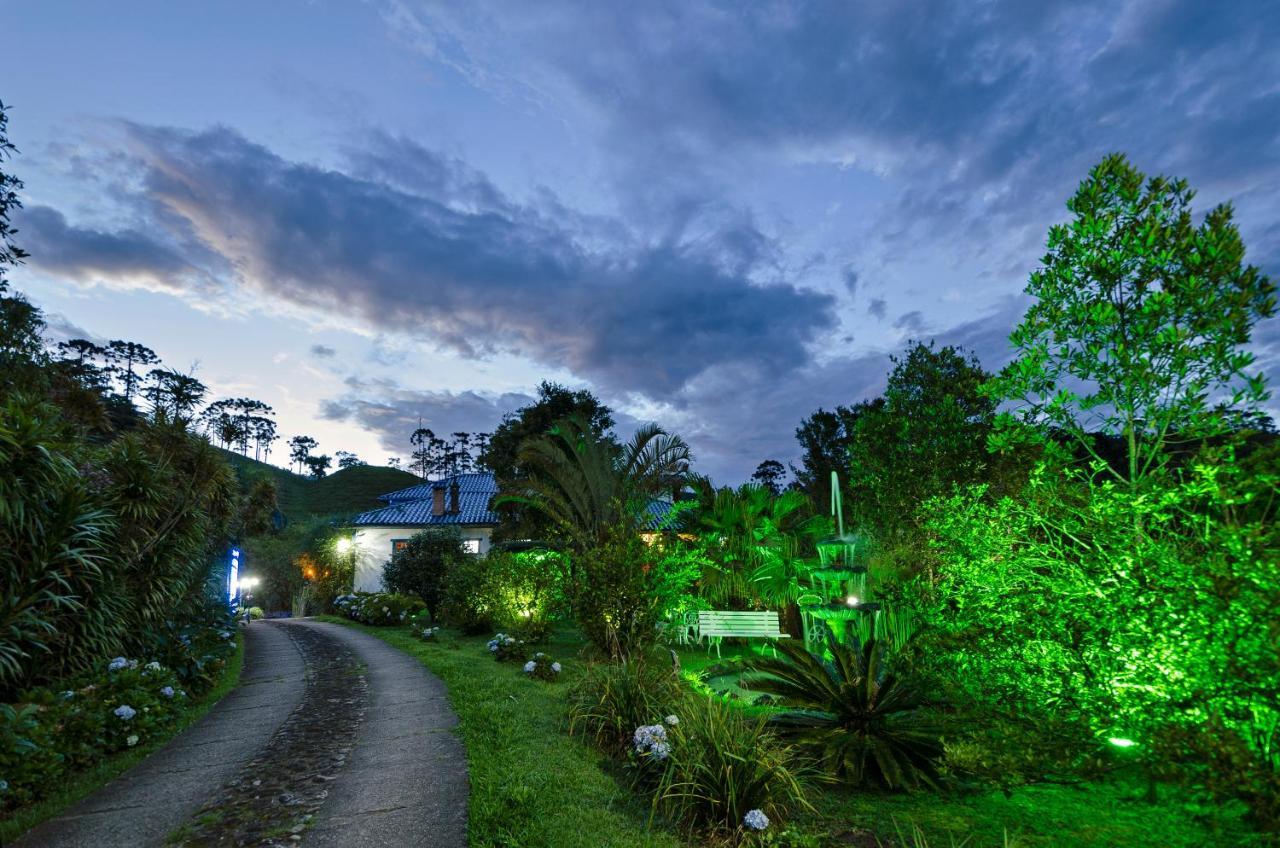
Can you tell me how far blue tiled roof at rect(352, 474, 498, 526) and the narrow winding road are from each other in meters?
18.5

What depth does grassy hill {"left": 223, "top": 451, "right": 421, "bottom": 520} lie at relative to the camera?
71.8 meters

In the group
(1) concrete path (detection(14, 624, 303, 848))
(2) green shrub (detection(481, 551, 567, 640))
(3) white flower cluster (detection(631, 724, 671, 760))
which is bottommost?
(1) concrete path (detection(14, 624, 303, 848))

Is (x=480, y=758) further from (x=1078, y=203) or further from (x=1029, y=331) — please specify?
(x=1078, y=203)

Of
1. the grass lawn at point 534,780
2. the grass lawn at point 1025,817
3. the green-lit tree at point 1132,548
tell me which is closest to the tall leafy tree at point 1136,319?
the green-lit tree at point 1132,548

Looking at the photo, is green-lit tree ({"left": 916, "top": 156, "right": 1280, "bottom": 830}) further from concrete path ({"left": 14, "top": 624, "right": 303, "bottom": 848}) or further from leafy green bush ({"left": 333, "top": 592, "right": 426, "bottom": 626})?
leafy green bush ({"left": 333, "top": 592, "right": 426, "bottom": 626})

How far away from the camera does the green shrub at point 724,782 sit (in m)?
3.83

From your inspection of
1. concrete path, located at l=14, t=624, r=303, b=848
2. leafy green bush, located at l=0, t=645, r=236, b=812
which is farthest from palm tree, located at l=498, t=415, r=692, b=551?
leafy green bush, located at l=0, t=645, r=236, b=812

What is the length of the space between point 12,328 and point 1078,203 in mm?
19378

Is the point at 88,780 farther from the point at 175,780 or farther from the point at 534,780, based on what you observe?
the point at 534,780

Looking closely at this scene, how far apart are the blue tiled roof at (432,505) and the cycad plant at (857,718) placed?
69.1 ft

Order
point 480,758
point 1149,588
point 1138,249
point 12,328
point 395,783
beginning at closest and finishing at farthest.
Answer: point 1149,588 → point 395,783 → point 480,758 → point 1138,249 → point 12,328

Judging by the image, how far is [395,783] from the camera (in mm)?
4352

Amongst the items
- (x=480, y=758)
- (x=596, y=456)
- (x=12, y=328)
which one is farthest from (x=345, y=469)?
(x=480, y=758)

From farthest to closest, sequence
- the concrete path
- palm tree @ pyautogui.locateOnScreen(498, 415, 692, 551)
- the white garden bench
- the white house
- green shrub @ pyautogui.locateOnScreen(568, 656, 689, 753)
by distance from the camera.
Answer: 1. the white house
2. palm tree @ pyautogui.locateOnScreen(498, 415, 692, 551)
3. the white garden bench
4. green shrub @ pyautogui.locateOnScreen(568, 656, 689, 753)
5. the concrete path
